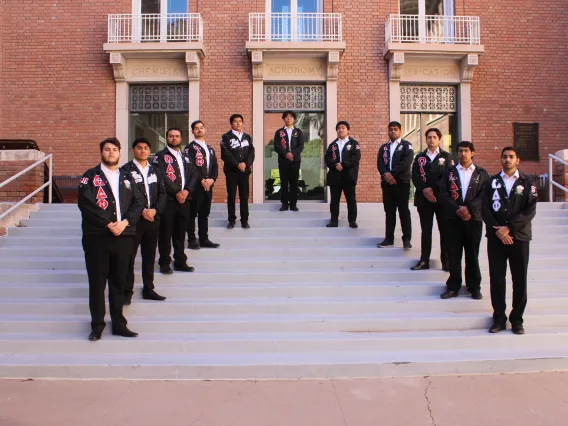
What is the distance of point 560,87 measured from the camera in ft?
43.8

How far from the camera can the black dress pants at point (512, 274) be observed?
229 inches

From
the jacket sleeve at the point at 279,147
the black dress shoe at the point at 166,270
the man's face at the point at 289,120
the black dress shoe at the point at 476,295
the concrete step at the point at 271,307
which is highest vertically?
the man's face at the point at 289,120

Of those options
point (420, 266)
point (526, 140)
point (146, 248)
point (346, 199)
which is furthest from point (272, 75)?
point (146, 248)

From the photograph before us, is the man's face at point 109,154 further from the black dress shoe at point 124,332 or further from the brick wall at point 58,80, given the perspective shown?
the brick wall at point 58,80

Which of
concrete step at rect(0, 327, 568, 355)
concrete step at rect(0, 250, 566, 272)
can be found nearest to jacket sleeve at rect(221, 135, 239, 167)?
concrete step at rect(0, 250, 566, 272)

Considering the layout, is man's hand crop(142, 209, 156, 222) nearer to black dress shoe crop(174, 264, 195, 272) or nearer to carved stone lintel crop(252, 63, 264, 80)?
black dress shoe crop(174, 264, 195, 272)

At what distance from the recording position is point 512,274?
5.95 meters

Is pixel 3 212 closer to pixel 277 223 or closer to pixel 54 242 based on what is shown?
pixel 54 242

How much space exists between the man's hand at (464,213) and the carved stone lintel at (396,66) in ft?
23.9

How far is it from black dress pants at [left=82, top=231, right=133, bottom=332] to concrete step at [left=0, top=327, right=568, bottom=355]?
280 mm

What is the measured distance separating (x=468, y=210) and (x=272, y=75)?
801 centimetres

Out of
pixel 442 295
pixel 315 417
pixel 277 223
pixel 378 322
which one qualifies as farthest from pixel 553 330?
pixel 277 223

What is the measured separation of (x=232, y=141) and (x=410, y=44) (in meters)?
6.46

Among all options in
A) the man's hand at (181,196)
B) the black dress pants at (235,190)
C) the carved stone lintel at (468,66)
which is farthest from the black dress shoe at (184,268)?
the carved stone lintel at (468,66)
